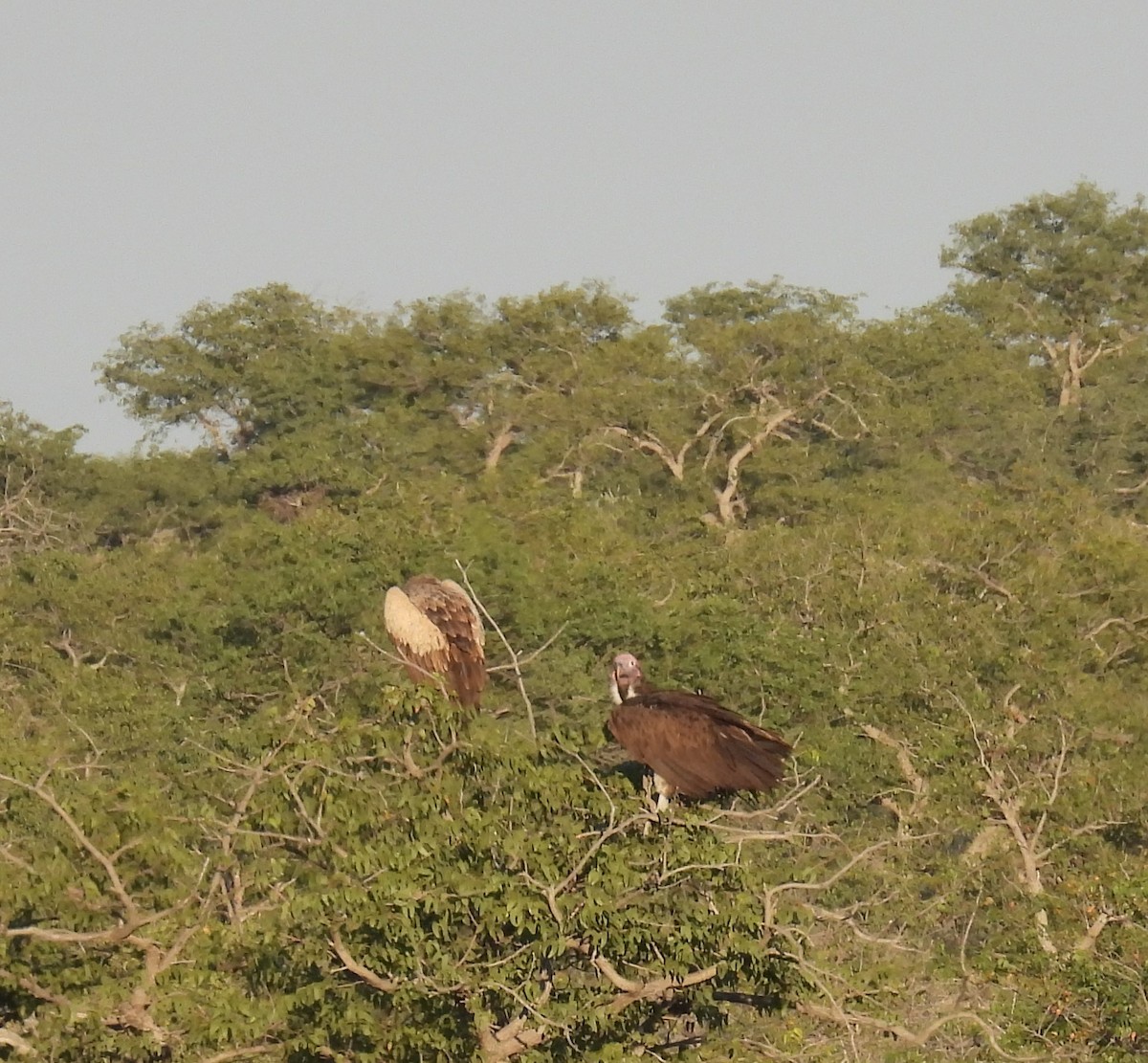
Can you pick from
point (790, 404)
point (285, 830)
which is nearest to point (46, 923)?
point (285, 830)

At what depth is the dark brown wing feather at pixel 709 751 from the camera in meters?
9.98

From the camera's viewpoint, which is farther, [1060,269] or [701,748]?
[1060,269]

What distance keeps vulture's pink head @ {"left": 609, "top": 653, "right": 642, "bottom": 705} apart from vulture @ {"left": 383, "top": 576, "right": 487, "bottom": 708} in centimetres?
303

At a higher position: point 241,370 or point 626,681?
point 626,681

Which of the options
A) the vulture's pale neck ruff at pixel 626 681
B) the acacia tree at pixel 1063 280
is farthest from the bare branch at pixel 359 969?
the acacia tree at pixel 1063 280

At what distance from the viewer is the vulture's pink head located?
11.0 metres

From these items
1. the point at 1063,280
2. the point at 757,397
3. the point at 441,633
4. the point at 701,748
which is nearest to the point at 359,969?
the point at 701,748

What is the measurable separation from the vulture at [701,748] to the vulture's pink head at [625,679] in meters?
0.72

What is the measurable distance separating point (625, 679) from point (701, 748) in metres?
1.21

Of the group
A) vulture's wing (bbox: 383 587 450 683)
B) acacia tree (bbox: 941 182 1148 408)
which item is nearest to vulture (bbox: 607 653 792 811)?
vulture's wing (bbox: 383 587 450 683)

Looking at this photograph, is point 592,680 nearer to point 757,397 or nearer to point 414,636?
point 414,636

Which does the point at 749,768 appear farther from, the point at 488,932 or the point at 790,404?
the point at 790,404

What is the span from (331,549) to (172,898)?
1537 centimetres

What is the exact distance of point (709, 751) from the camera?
32.8 feet
